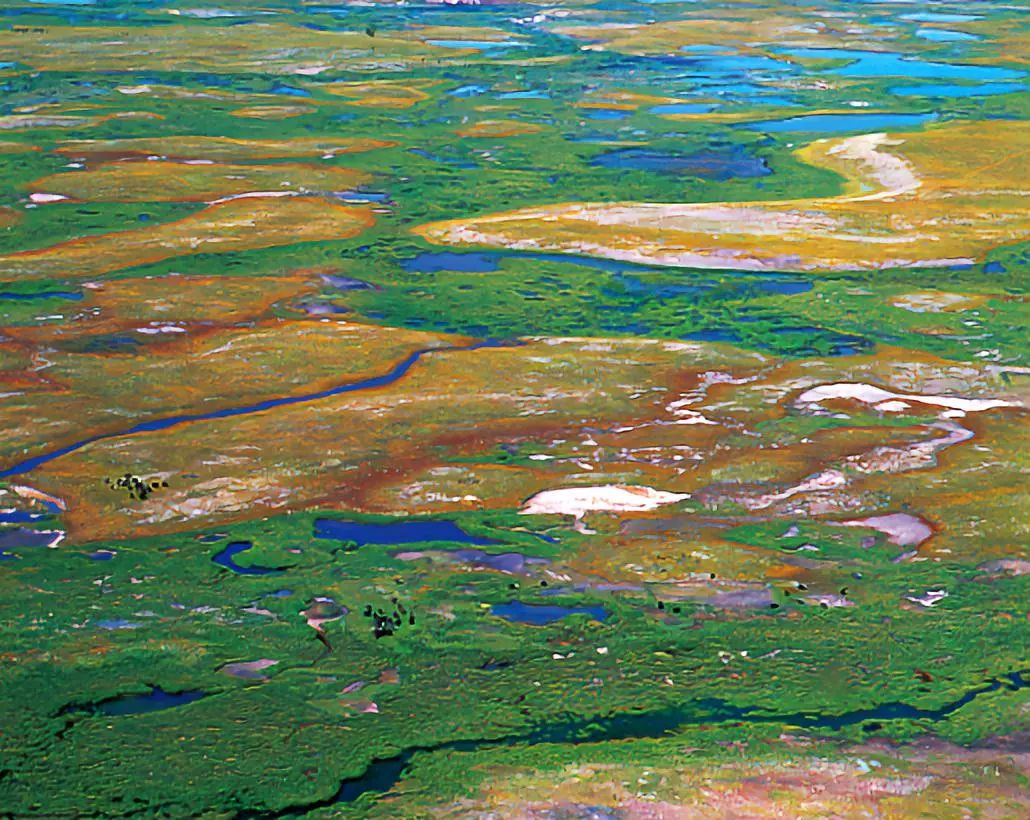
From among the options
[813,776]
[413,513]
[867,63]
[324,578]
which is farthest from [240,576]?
[867,63]

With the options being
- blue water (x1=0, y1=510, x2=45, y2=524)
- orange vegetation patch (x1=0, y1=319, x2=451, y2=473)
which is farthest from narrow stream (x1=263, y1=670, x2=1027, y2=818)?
orange vegetation patch (x1=0, y1=319, x2=451, y2=473)

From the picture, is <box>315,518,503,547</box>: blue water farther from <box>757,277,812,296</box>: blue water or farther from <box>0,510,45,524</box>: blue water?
<box>757,277,812,296</box>: blue water

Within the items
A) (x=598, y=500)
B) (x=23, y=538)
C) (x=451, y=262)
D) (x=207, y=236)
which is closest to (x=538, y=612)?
(x=598, y=500)

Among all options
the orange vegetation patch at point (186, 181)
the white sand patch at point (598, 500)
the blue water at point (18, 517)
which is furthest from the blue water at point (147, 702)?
the orange vegetation patch at point (186, 181)

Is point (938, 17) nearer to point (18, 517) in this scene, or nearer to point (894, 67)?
point (894, 67)

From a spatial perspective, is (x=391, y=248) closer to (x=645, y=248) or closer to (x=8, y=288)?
(x=645, y=248)
